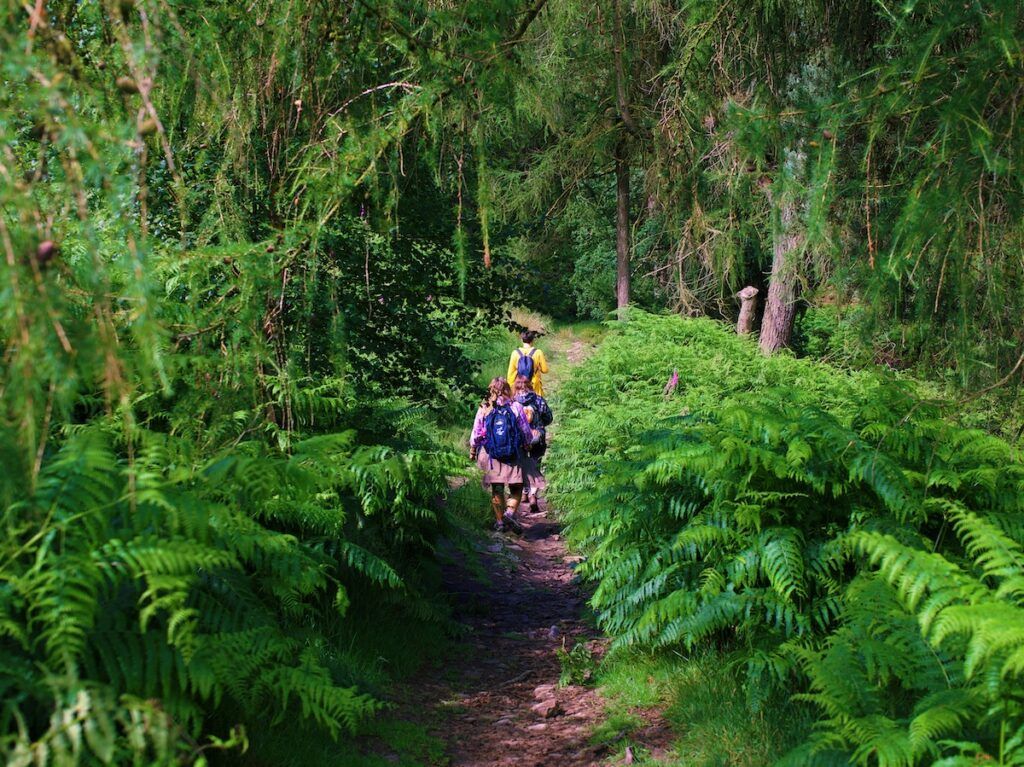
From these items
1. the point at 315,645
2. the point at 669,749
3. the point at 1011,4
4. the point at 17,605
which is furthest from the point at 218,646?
the point at 1011,4

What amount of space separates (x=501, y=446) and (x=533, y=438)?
1.64 ft

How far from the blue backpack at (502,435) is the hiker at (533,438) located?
0.89 ft

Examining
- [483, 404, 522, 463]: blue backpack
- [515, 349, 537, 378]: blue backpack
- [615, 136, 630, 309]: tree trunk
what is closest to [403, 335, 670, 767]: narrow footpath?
[483, 404, 522, 463]: blue backpack

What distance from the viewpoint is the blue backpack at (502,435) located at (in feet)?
33.8

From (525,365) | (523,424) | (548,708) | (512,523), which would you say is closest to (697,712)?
(548,708)

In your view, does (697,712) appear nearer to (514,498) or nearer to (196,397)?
(196,397)

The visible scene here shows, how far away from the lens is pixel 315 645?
4926 millimetres

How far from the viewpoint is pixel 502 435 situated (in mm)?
10273

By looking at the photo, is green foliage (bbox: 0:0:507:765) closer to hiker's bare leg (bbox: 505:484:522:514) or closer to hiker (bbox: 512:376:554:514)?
hiker's bare leg (bbox: 505:484:522:514)

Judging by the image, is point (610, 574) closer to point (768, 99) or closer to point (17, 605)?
point (768, 99)

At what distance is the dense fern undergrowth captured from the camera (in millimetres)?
3424

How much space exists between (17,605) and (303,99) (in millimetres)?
3037

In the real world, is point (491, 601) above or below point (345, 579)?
below

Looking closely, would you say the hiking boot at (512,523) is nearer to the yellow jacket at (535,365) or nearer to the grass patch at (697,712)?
the yellow jacket at (535,365)
